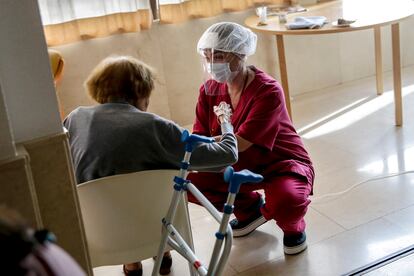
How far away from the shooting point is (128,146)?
1812mm

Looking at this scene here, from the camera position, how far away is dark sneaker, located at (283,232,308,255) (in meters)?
2.26

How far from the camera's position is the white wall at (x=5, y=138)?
1475mm

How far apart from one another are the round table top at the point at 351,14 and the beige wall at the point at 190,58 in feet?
1.19

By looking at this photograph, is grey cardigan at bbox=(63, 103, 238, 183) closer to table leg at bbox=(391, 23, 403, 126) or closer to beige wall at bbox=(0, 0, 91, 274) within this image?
beige wall at bbox=(0, 0, 91, 274)

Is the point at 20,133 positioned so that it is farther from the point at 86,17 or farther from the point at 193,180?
the point at 86,17

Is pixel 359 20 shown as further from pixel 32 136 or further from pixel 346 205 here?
pixel 32 136

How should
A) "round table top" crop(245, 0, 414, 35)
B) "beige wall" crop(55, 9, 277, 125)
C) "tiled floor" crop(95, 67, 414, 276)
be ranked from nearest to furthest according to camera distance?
"tiled floor" crop(95, 67, 414, 276) → "round table top" crop(245, 0, 414, 35) → "beige wall" crop(55, 9, 277, 125)

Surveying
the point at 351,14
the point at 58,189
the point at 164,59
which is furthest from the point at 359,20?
the point at 58,189

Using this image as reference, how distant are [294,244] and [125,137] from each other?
0.85 meters

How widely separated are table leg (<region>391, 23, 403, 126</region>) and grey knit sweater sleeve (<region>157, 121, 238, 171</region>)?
5.56 feet

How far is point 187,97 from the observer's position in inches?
149

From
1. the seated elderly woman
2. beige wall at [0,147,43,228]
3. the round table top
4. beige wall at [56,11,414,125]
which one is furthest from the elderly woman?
beige wall at [56,11,414,125]

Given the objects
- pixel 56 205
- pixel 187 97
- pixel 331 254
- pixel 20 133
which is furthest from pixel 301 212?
pixel 187 97

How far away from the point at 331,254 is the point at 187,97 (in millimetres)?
1801
